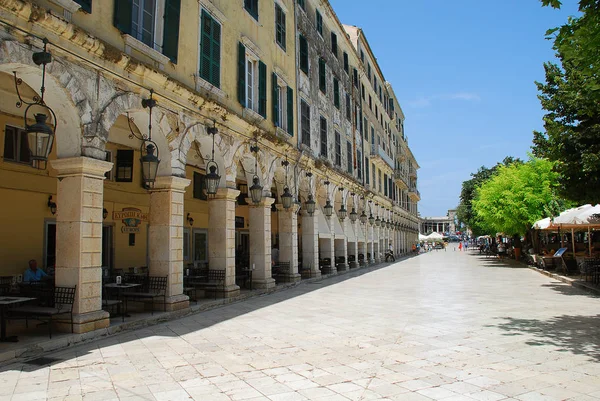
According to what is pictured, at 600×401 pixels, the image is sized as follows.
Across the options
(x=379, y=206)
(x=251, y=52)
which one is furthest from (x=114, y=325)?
(x=379, y=206)

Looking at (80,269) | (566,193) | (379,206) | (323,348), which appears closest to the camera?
(323,348)

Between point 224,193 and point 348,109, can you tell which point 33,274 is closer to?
point 224,193

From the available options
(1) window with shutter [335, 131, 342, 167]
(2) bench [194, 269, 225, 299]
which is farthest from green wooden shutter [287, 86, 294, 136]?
(2) bench [194, 269, 225, 299]

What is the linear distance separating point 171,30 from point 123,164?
5.07 m

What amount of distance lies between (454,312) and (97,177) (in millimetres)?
7709

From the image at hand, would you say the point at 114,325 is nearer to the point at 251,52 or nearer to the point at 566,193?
the point at 251,52

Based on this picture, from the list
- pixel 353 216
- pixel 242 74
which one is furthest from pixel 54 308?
pixel 353 216

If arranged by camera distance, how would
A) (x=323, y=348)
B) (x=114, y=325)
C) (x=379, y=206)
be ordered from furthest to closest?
(x=379, y=206) < (x=114, y=325) < (x=323, y=348)

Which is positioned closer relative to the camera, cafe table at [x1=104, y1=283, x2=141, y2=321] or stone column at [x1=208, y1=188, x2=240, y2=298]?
cafe table at [x1=104, y1=283, x2=141, y2=321]

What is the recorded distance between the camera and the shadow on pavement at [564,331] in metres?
6.73

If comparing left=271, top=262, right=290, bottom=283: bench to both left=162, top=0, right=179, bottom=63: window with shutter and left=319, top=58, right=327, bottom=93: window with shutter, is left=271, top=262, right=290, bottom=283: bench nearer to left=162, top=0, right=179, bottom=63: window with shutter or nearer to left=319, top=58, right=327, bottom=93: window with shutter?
left=162, top=0, right=179, bottom=63: window with shutter

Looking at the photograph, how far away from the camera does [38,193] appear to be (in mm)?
11227

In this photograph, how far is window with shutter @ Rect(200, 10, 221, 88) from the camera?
11.6 m

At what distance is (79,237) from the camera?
7535 millimetres
